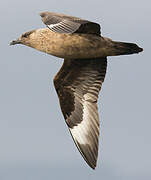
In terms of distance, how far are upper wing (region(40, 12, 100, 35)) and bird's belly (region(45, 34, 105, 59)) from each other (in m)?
0.13

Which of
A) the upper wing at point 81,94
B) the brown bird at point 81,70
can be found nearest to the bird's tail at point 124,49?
the brown bird at point 81,70

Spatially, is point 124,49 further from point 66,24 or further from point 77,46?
point 66,24

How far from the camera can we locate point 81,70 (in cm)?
1334

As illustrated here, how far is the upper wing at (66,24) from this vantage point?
413 inches

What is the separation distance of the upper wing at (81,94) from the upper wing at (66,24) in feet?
3.41

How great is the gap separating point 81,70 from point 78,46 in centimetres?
121

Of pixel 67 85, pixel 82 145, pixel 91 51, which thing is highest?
pixel 91 51

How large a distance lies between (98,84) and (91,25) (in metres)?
1.61

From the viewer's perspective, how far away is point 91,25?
12.1 m

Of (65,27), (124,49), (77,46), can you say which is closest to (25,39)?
(77,46)

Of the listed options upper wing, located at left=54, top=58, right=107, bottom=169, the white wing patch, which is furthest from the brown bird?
the white wing patch

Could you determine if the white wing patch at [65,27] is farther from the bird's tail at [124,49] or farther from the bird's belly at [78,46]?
the bird's tail at [124,49]

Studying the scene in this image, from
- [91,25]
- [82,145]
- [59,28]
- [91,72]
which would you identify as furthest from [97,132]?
[59,28]

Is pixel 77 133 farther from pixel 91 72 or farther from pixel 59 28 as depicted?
pixel 59 28
